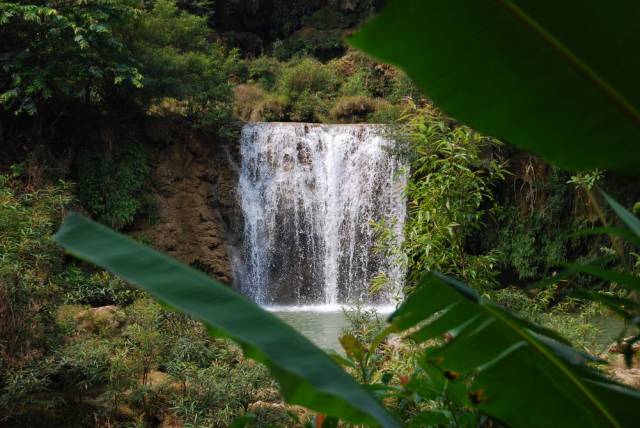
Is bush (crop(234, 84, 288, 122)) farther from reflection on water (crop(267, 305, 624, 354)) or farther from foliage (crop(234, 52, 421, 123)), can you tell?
reflection on water (crop(267, 305, 624, 354))

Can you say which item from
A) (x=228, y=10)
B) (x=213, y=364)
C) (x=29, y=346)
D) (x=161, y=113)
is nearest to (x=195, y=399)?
(x=213, y=364)

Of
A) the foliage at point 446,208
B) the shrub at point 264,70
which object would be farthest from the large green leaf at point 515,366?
the shrub at point 264,70

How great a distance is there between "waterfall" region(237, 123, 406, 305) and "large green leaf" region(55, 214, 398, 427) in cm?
1200

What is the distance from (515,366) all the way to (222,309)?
0.46 metres

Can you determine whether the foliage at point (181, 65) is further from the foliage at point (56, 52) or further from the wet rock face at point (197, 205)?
the foliage at point (56, 52)

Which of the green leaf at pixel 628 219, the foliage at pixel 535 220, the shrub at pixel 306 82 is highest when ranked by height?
the green leaf at pixel 628 219

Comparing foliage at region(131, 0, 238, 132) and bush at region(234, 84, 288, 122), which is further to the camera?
bush at region(234, 84, 288, 122)

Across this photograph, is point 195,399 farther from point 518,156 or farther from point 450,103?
point 518,156

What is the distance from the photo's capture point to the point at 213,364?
542 cm

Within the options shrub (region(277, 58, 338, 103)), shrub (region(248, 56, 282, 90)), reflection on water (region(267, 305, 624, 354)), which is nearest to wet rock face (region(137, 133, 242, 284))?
reflection on water (region(267, 305, 624, 354))

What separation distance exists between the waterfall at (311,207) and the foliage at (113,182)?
2226 mm

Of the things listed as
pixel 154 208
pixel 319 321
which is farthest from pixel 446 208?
pixel 154 208

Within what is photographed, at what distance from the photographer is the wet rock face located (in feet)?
40.0

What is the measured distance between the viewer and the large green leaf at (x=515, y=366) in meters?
0.78
